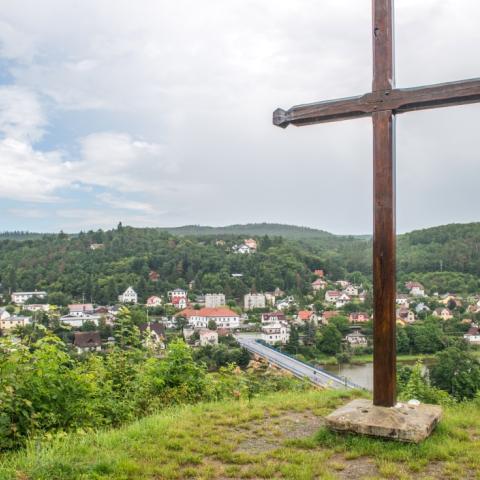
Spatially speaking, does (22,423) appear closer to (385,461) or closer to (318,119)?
(385,461)

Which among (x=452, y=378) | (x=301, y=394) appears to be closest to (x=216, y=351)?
(x=452, y=378)

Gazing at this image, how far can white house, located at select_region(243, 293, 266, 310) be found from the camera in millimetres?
55188

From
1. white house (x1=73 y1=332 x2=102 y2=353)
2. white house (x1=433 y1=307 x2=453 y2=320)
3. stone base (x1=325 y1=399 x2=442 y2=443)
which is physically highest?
stone base (x1=325 y1=399 x2=442 y2=443)

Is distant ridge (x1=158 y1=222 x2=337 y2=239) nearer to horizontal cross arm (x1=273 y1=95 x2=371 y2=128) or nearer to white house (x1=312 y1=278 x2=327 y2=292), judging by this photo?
white house (x1=312 y1=278 x2=327 y2=292)

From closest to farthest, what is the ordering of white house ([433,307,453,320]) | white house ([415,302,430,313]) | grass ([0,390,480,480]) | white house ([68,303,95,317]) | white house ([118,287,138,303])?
grass ([0,390,480,480])
white house ([433,307,453,320])
white house ([415,302,430,313])
white house ([68,303,95,317])
white house ([118,287,138,303])

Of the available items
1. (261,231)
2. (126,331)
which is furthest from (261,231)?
(126,331)

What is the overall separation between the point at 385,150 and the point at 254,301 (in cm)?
5284

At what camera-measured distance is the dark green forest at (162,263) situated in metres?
47.8

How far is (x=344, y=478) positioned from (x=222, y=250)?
66.6 m

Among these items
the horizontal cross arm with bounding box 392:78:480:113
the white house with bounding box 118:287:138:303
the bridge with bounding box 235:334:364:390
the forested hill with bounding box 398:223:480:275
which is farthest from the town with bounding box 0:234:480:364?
the horizontal cross arm with bounding box 392:78:480:113

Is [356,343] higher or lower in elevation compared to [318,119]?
lower

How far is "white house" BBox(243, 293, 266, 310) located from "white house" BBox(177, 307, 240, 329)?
6828 mm

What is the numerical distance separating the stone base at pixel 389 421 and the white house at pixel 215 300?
50279mm

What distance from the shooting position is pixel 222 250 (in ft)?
227
